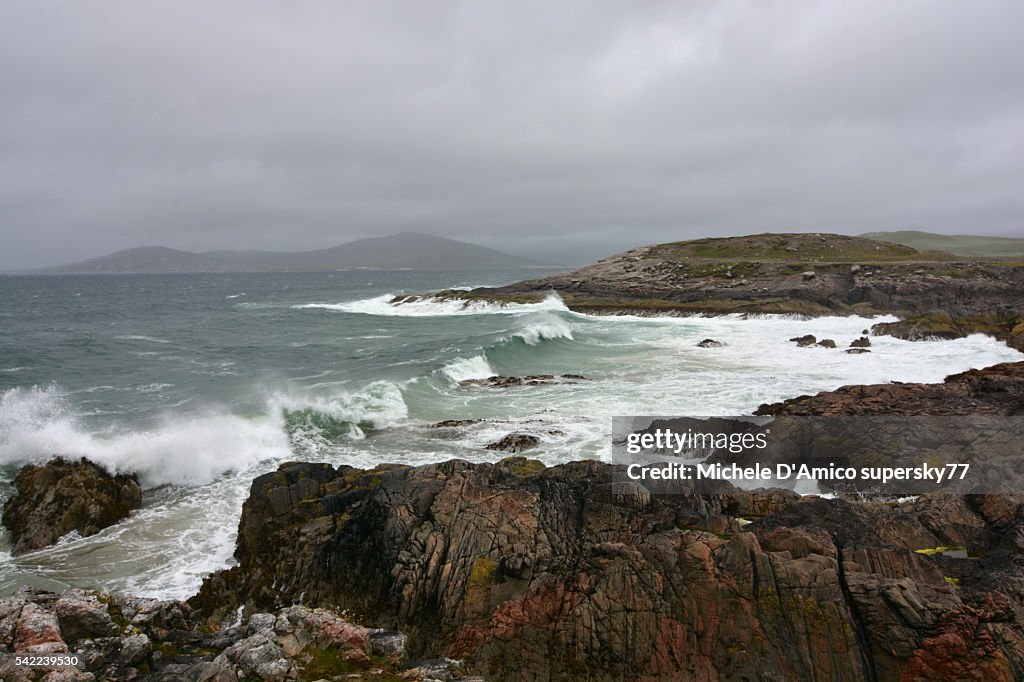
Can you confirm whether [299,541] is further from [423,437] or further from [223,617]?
[423,437]

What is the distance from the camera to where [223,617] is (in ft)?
31.6

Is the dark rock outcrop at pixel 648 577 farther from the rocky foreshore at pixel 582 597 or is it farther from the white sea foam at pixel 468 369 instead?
the white sea foam at pixel 468 369

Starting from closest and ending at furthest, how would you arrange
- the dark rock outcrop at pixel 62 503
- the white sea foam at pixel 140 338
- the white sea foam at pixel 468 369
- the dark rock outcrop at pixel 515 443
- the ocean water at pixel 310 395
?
the dark rock outcrop at pixel 62 503 → the ocean water at pixel 310 395 → the dark rock outcrop at pixel 515 443 → the white sea foam at pixel 468 369 → the white sea foam at pixel 140 338

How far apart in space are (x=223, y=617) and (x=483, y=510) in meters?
4.99

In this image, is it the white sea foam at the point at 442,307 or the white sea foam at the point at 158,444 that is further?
the white sea foam at the point at 442,307

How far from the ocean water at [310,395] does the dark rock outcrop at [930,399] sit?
3124 millimetres

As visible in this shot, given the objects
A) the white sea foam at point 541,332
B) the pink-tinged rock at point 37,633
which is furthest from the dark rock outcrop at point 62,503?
the white sea foam at point 541,332

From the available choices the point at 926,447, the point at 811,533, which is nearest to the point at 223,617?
the point at 811,533

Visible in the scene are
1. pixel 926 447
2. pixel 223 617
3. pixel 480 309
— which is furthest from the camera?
pixel 480 309

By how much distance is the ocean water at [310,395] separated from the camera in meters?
13.6

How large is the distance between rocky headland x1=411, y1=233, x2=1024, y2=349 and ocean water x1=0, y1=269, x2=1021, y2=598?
492 cm
